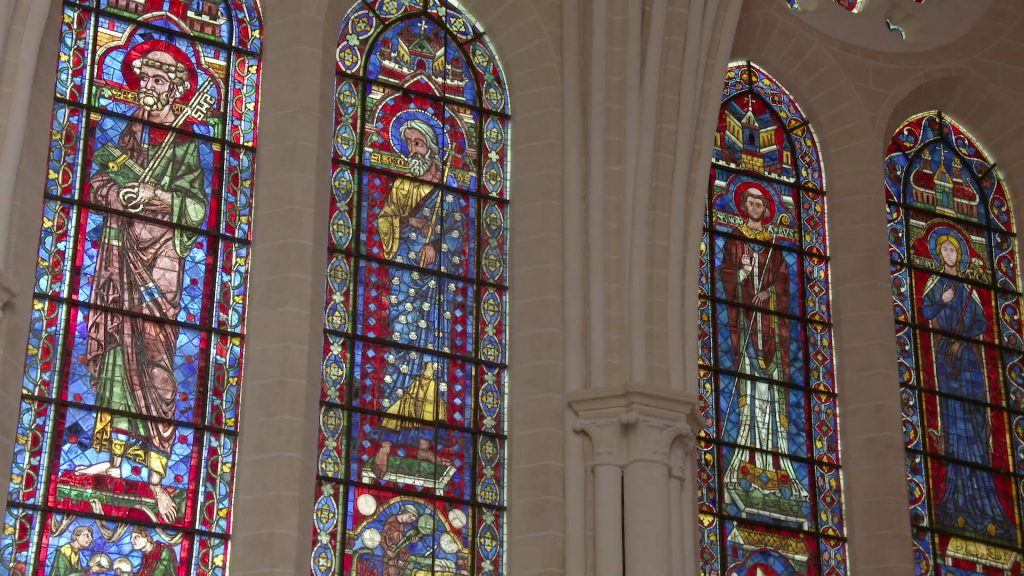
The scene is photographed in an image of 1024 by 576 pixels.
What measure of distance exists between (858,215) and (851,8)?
72.3 inches

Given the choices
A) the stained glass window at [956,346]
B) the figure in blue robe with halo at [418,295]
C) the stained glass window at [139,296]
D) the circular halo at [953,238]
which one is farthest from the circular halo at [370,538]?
the circular halo at [953,238]

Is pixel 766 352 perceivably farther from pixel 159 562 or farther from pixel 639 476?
pixel 159 562

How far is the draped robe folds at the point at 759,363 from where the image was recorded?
50.2ft

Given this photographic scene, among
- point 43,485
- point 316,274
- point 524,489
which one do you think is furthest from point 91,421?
point 524,489

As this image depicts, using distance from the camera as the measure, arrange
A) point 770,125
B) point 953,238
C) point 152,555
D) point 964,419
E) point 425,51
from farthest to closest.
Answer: point 953,238, point 770,125, point 964,419, point 425,51, point 152,555

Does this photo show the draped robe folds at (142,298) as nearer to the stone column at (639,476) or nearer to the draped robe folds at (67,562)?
the draped robe folds at (67,562)

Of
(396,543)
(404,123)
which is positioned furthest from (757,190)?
(396,543)

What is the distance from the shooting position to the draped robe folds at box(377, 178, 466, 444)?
47.1 ft

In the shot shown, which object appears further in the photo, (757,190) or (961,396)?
(757,190)

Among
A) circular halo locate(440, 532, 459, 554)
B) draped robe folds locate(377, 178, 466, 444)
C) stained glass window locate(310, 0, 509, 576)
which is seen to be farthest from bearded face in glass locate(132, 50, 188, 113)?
circular halo locate(440, 532, 459, 554)

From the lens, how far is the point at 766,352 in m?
15.8

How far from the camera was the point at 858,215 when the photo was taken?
16.3m

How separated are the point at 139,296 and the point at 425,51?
3.07m

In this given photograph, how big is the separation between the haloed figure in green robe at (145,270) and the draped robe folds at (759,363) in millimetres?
4028
